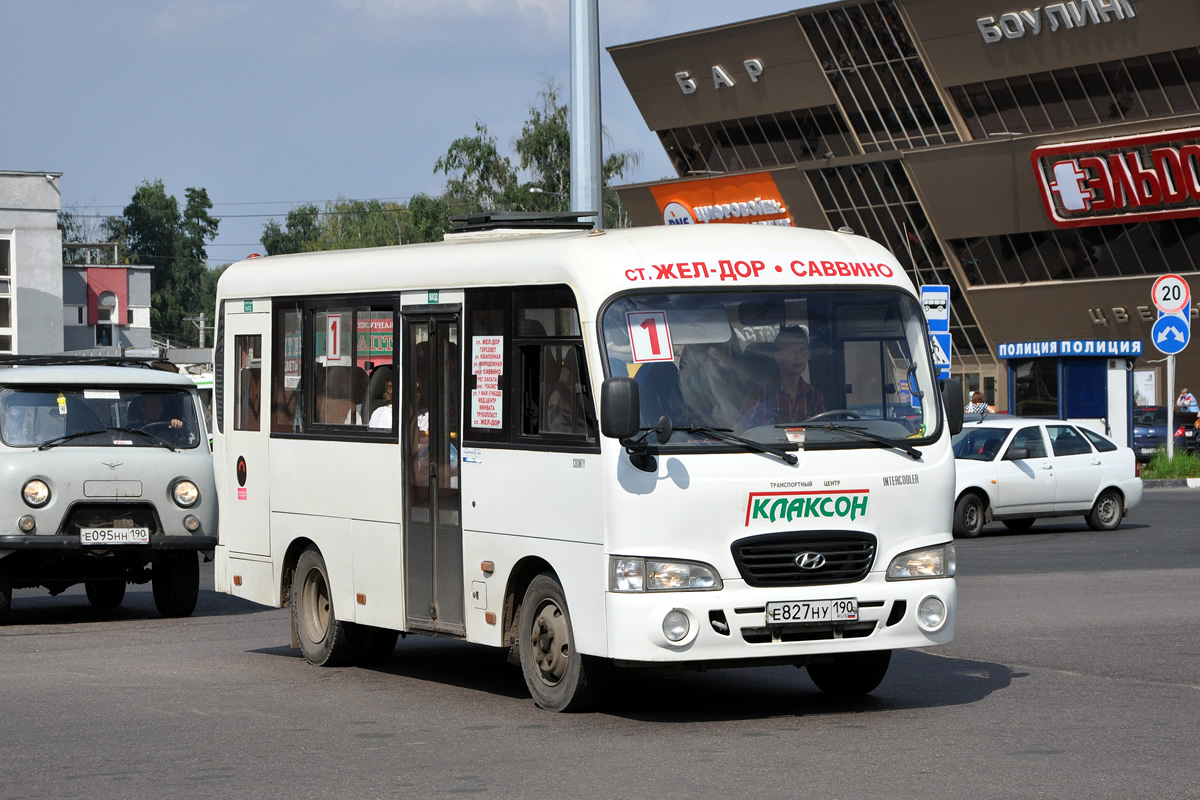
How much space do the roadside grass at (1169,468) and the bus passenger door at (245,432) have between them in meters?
24.7

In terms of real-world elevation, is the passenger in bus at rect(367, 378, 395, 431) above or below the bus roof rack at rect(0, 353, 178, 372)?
below

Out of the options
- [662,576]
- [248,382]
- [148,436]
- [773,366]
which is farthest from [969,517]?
[662,576]

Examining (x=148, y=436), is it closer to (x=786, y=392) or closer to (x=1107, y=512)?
(x=786, y=392)

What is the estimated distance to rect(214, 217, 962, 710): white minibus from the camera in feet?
30.2

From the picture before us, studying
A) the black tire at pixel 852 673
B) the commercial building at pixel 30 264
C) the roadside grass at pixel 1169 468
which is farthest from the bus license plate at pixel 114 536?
the commercial building at pixel 30 264

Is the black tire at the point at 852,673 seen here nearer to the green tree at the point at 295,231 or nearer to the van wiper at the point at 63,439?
Result: the van wiper at the point at 63,439

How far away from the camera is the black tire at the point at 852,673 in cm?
1019

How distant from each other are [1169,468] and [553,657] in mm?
27454

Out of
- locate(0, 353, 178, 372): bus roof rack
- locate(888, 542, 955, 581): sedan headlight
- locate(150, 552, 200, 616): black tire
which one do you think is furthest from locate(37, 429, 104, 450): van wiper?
locate(888, 542, 955, 581): sedan headlight

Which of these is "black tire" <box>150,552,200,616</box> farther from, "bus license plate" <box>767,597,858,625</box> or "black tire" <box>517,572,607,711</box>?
"bus license plate" <box>767,597,858,625</box>

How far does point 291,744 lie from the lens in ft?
29.4

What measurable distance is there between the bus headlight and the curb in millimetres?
23829

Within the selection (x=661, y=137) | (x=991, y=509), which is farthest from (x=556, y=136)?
(x=991, y=509)

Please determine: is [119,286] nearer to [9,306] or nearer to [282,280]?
[9,306]
